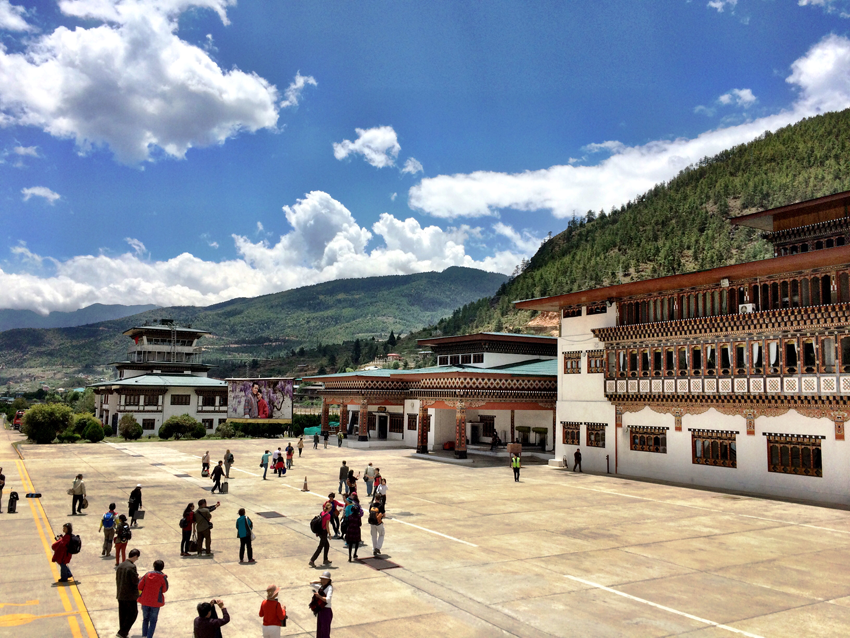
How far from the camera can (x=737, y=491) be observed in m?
29.5

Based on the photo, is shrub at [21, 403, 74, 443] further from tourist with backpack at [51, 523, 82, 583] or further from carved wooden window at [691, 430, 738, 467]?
carved wooden window at [691, 430, 738, 467]

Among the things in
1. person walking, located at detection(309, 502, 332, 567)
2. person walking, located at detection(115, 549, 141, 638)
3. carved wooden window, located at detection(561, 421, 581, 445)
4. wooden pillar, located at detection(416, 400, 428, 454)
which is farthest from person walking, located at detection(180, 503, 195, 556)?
wooden pillar, located at detection(416, 400, 428, 454)

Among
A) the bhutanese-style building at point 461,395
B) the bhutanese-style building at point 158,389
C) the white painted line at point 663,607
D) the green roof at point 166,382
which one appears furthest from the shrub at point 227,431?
the white painted line at point 663,607

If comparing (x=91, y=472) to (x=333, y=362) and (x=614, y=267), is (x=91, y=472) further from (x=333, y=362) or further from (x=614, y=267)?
(x=333, y=362)

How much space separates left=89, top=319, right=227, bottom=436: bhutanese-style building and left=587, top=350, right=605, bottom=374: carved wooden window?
47.5 m

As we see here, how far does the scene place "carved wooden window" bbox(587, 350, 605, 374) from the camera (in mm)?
37156

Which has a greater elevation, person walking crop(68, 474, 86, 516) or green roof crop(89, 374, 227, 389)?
green roof crop(89, 374, 227, 389)

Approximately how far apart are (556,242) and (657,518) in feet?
555

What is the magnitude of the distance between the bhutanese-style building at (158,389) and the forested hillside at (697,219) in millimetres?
61277

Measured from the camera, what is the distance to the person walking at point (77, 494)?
69.8ft

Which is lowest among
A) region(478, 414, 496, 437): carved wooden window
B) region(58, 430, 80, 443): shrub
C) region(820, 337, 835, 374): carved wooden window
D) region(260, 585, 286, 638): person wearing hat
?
region(58, 430, 80, 443): shrub

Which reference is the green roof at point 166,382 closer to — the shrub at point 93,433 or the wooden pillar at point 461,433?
the shrub at point 93,433

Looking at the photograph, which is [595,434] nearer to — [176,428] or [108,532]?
[108,532]

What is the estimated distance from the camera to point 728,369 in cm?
3039
